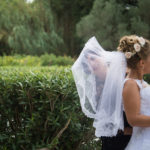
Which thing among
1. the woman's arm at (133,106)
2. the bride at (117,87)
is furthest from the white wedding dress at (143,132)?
the woman's arm at (133,106)

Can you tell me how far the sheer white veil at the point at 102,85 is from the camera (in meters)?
2.25

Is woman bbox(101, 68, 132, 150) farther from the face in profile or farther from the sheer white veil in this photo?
the face in profile

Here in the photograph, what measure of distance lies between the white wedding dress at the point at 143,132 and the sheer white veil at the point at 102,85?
0.45 ft

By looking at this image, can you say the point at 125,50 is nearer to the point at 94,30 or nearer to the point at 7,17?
the point at 94,30

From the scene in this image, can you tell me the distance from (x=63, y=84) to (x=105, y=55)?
2.82 feet

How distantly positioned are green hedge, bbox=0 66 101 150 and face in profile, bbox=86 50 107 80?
72 cm

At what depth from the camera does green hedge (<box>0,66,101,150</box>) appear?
3.02 meters

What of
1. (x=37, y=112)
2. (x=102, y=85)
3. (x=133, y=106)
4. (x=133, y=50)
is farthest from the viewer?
(x=37, y=112)

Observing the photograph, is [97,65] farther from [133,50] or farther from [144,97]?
[144,97]

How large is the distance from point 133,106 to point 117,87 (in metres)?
0.22

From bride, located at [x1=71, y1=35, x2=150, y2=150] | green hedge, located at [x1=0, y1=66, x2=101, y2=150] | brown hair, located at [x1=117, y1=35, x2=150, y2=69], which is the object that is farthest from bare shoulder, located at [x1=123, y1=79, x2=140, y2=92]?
green hedge, located at [x1=0, y1=66, x2=101, y2=150]

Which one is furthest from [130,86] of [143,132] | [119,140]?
[119,140]

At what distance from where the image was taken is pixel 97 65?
94.3 inches

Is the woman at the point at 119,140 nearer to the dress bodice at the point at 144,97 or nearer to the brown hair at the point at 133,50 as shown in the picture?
the dress bodice at the point at 144,97
